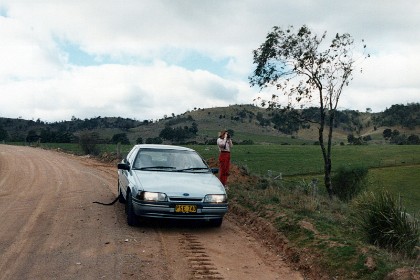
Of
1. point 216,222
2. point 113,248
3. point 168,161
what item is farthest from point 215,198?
point 113,248

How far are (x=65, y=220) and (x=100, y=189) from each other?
4692 millimetres

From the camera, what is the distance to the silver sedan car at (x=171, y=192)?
7656 millimetres

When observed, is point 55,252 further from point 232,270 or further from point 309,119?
point 309,119

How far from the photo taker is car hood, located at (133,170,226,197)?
7781mm

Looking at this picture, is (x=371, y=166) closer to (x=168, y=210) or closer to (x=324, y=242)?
(x=324, y=242)

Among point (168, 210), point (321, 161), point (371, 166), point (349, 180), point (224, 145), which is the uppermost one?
point (224, 145)

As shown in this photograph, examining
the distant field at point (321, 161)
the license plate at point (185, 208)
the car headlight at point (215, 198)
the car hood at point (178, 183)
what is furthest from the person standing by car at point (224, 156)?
the distant field at point (321, 161)

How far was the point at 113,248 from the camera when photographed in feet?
22.1

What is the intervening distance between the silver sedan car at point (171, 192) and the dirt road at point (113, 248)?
1.30 feet

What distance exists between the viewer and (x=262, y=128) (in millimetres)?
139250

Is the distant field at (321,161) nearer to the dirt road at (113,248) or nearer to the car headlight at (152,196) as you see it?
the dirt road at (113,248)

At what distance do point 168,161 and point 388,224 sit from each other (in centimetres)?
469

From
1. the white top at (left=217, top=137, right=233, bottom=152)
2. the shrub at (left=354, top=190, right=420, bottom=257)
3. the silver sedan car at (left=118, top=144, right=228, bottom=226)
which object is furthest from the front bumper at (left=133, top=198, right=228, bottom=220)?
the white top at (left=217, top=137, right=233, bottom=152)

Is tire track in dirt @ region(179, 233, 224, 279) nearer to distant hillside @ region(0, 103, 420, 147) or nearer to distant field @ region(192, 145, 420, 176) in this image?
distant field @ region(192, 145, 420, 176)
